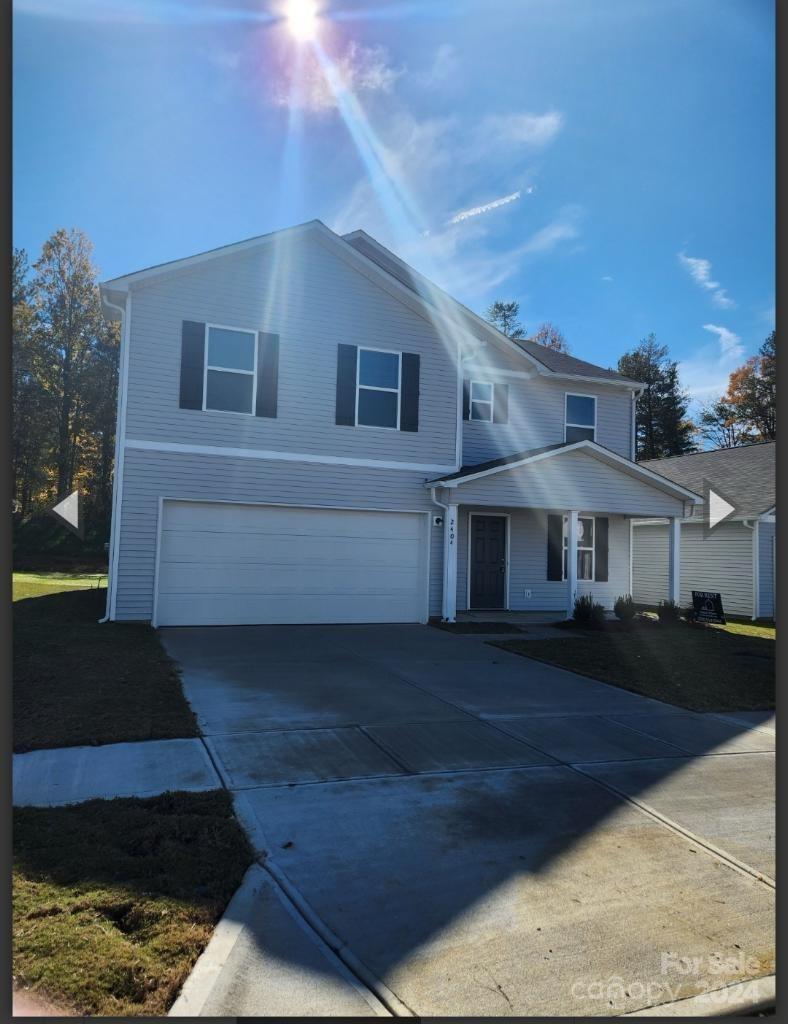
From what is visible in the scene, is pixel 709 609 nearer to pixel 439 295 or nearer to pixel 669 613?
pixel 669 613

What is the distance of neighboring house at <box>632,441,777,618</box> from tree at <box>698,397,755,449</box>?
18.6 meters

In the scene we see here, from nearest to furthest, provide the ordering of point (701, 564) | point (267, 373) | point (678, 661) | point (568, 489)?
1. point (678, 661)
2. point (267, 373)
3. point (568, 489)
4. point (701, 564)

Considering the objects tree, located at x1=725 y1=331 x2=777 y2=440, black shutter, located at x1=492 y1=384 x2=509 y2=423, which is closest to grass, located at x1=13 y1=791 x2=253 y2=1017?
black shutter, located at x1=492 y1=384 x2=509 y2=423

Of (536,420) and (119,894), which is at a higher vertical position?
(536,420)

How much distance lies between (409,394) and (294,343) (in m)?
2.30

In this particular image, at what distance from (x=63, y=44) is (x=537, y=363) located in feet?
40.9

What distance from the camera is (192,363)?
37.1ft

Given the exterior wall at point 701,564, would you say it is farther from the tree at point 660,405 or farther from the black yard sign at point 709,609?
the tree at point 660,405

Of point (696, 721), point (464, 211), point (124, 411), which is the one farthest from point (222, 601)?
point (464, 211)

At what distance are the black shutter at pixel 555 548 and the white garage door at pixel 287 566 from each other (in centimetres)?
343

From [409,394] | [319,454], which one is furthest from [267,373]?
[409,394]

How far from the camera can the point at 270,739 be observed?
525cm

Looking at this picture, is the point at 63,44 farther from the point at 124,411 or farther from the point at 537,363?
the point at 537,363

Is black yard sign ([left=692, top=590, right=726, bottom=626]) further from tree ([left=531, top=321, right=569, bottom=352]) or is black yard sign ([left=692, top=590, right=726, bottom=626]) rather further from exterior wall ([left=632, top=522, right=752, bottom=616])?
tree ([left=531, top=321, right=569, bottom=352])
